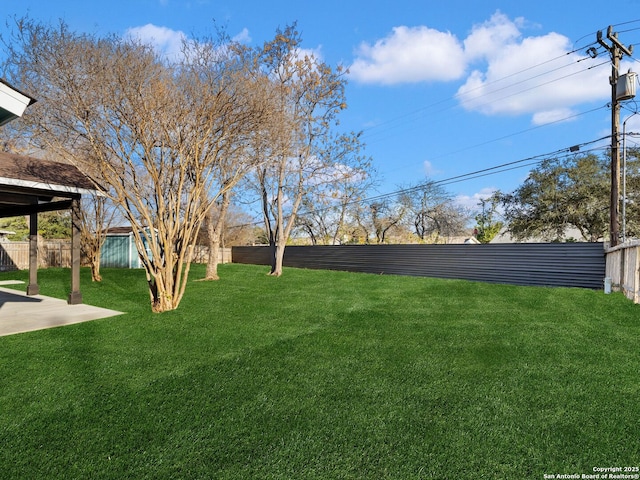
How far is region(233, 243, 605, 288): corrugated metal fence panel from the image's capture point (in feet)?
29.4

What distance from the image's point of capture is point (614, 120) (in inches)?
362

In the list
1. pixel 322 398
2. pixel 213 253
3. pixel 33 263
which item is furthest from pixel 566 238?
pixel 33 263

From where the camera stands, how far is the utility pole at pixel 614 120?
890cm

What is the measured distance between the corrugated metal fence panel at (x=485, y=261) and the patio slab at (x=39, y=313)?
9503 mm

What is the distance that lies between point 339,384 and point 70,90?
17.9 ft

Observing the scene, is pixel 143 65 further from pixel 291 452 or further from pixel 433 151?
pixel 433 151

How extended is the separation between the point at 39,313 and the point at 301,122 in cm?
919

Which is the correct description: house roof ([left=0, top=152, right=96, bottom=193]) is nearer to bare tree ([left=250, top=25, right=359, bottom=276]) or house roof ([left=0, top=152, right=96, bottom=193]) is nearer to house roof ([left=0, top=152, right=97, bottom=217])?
house roof ([left=0, top=152, right=97, bottom=217])

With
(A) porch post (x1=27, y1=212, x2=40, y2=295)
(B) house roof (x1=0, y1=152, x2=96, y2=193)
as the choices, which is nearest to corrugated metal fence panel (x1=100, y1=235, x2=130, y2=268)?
(A) porch post (x1=27, y1=212, x2=40, y2=295)

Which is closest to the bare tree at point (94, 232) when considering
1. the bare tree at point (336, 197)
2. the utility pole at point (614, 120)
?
the bare tree at point (336, 197)

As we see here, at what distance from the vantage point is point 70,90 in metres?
5.38

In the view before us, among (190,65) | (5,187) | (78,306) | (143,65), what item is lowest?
(78,306)

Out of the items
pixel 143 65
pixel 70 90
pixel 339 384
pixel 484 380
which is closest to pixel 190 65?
pixel 143 65

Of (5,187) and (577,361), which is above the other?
(5,187)
